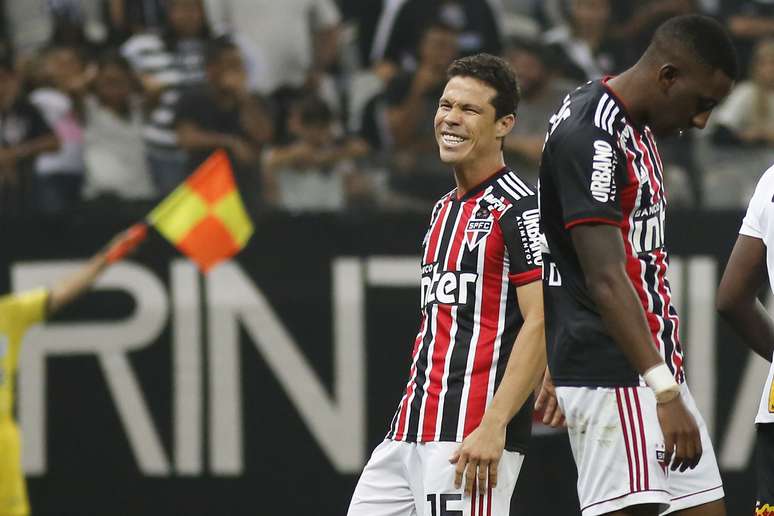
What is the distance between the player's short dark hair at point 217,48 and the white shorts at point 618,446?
456 centimetres

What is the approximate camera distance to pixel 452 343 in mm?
4348

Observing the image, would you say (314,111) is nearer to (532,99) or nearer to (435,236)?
(532,99)

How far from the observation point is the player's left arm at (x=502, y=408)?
4.17 metres

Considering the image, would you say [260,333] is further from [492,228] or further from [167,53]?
[492,228]

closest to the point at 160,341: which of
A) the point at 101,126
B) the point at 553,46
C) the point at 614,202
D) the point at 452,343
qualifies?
the point at 101,126

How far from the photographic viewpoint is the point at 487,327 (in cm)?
432

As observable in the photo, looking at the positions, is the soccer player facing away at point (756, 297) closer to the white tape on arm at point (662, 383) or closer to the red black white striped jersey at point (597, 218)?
the red black white striped jersey at point (597, 218)

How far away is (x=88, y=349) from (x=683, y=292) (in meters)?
3.41

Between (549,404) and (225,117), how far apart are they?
399 centimetres

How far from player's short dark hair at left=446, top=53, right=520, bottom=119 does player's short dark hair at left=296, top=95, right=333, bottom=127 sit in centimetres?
328

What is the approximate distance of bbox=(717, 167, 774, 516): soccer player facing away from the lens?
4.01 meters

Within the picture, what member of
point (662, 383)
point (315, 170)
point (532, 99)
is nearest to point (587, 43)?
point (532, 99)

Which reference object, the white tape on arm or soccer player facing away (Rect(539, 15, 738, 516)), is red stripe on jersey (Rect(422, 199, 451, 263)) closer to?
soccer player facing away (Rect(539, 15, 738, 516))

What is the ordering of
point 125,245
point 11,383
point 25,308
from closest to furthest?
1. point 125,245
2. point 25,308
3. point 11,383
